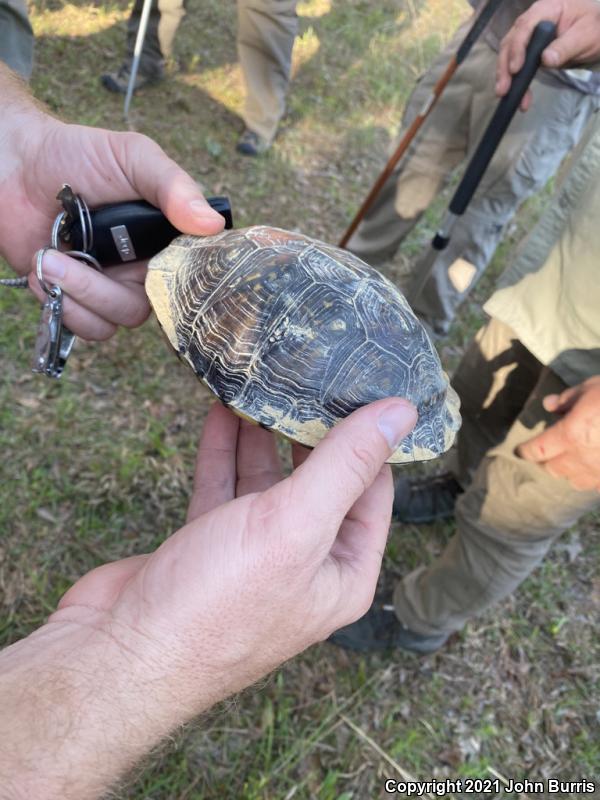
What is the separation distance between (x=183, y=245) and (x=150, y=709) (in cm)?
146

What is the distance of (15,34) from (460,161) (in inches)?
107

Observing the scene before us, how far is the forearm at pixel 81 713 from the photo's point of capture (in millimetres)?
1154

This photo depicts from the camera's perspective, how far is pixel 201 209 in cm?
187

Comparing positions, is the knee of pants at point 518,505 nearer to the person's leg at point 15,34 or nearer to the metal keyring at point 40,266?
the metal keyring at point 40,266

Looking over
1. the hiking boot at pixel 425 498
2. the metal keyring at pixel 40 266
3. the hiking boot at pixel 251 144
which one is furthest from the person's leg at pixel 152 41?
the hiking boot at pixel 425 498

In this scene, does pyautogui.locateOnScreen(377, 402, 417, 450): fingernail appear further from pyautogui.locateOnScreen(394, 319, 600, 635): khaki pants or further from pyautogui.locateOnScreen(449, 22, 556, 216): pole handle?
pyautogui.locateOnScreen(449, 22, 556, 216): pole handle

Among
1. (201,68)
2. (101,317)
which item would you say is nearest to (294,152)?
(201,68)

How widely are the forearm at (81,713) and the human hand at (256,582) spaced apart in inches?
1.7

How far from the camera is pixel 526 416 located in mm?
2225

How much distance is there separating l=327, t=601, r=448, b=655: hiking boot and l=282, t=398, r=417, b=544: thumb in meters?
1.64

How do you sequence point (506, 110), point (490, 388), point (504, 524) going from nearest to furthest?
point (504, 524) < point (506, 110) < point (490, 388)

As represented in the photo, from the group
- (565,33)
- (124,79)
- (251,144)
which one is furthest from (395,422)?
(124,79)

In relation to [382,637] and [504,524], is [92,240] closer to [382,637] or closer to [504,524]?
[504,524]

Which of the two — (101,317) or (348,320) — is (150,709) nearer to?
(348,320)
